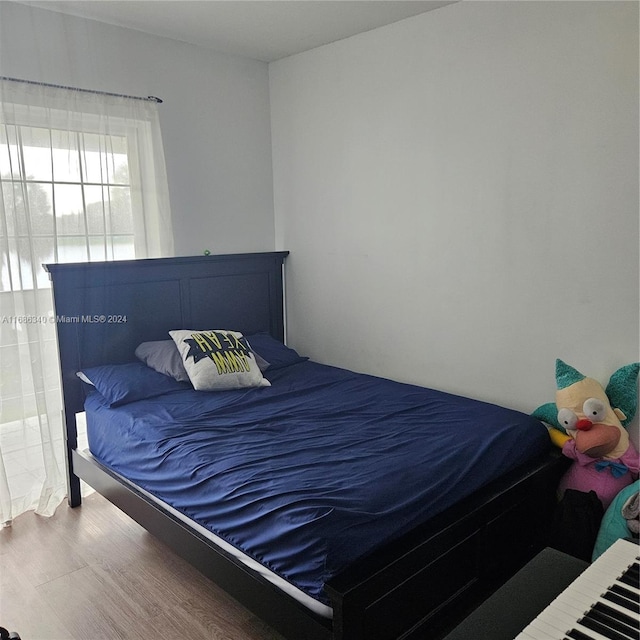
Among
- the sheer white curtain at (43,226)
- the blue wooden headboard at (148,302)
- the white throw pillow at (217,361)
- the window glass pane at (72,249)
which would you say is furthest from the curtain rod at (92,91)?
the white throw pillow at (217,361)

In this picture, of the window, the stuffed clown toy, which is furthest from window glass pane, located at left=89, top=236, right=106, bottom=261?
the stuffed clown toy

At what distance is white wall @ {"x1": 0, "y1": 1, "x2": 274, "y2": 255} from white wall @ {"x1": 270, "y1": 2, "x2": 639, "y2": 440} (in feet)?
0.57

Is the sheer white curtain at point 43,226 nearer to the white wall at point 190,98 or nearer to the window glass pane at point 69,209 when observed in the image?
the window glass pane at point 69,209

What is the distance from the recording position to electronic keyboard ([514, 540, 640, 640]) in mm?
1201

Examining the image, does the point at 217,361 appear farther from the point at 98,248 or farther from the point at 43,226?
the point at 43,226

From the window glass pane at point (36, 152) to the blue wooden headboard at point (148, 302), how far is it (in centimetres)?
46

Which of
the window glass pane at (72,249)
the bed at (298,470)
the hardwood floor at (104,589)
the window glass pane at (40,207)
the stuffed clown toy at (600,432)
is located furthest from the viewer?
the window glass pane at (72,249)

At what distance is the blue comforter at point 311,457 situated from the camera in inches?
71.0

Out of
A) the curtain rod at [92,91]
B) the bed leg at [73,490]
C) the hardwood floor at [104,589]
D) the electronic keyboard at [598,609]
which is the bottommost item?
the hardwood floor at [104,589]

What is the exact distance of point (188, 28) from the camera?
3273 mm

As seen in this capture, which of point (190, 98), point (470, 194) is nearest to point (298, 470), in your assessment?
point (470, 194)

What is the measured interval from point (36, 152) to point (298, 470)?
80.4 inches

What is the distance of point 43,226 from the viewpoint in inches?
117

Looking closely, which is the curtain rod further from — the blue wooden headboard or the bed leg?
the bed leg
